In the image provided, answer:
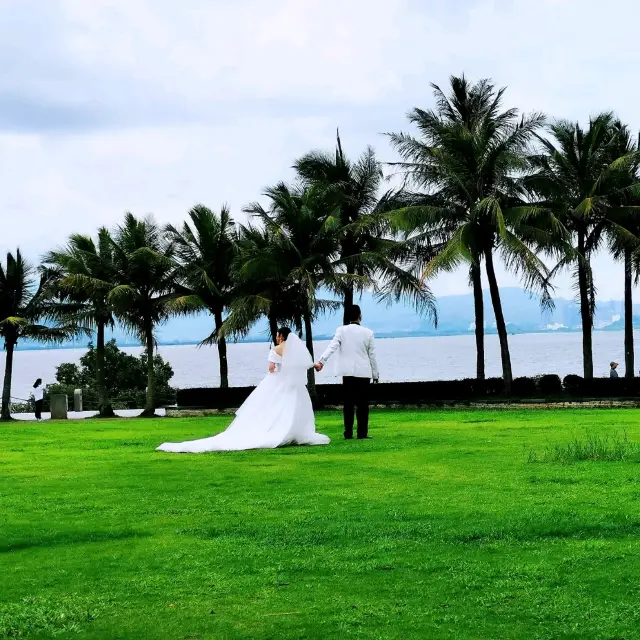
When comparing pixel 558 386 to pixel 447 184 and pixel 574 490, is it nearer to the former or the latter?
pixel 447 184

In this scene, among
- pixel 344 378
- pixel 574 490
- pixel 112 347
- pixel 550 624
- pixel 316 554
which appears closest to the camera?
pixel 550 624

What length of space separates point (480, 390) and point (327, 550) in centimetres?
2602

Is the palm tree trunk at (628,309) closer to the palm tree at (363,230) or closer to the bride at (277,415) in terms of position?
the palm tree at (363,230)

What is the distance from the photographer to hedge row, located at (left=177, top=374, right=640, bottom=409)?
29766 mm

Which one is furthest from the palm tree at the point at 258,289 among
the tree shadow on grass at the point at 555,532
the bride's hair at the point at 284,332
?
the tree shadow on grass at the point at 555,532

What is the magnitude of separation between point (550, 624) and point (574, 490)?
439 cm

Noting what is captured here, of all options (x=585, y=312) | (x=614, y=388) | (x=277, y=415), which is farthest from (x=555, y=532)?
(x=585, y=312)

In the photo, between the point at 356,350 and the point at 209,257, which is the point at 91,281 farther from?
the point at 356,350

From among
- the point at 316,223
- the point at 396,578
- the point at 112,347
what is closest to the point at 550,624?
the point at 396,578

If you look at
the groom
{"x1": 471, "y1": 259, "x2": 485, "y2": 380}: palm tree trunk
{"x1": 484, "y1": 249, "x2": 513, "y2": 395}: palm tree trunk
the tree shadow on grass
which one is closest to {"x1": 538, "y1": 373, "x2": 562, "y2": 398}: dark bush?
{"x1": 484, "y1": 249, "x2": 513, "y2": 395}: palm tree trunk

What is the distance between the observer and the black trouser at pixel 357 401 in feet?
53.5

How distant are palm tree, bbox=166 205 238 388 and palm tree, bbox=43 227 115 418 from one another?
120 inches

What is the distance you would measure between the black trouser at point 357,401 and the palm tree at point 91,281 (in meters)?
22.9

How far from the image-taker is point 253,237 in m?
35.6
